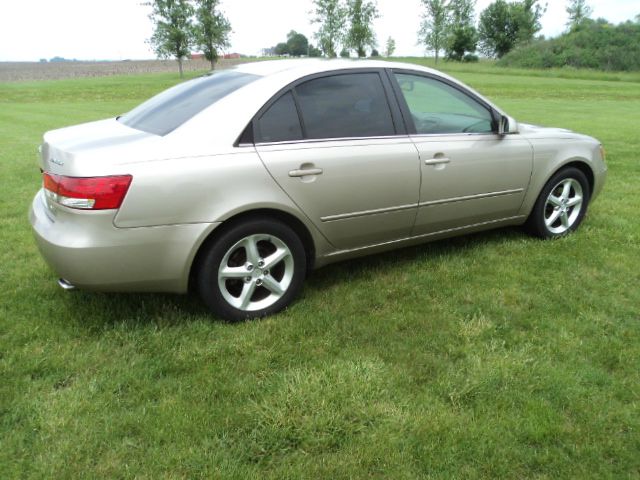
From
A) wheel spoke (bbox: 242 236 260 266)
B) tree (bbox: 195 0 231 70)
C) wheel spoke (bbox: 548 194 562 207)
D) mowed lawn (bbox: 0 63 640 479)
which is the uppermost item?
tree (bbox: 195 0 231 70)

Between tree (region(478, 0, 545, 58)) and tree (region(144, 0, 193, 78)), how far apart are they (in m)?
48.4

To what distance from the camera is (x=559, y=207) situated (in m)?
4.88

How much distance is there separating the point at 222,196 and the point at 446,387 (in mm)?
1580

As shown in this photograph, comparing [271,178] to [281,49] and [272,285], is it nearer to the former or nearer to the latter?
[272,285]

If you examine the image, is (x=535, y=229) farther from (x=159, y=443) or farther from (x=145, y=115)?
(x=159, y=443)

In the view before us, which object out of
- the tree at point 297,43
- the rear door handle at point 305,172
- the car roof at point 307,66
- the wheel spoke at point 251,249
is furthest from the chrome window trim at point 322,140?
the tree at point 297,43

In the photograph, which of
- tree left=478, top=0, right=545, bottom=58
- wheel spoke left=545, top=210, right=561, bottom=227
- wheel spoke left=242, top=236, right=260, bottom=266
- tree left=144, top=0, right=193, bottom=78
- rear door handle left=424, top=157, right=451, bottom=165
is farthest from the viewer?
tree left=478, top=0, right=545, bottom=58

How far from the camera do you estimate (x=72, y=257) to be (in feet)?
9.37

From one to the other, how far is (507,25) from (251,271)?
267 feet

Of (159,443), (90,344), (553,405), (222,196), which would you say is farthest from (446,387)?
(90,344)

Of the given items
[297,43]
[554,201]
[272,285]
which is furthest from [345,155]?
[297,43]

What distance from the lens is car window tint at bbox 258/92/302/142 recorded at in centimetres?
328

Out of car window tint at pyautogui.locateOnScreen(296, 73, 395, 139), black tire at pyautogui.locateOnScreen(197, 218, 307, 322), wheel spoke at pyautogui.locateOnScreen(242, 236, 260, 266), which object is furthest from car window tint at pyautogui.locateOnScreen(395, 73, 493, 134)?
wheel spoke at pyautogui.locateOnScreen(242, 236, 260, 266)

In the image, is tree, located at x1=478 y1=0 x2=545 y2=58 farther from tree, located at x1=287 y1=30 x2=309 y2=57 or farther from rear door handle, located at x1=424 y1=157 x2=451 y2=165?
rear door handle, located at x1=424 y1=157 x2=451 y2=165
